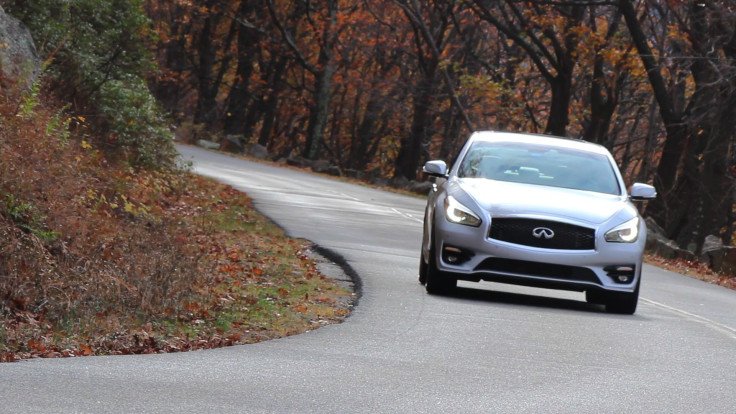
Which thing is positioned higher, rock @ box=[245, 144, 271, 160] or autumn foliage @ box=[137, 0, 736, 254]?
autumn foliage @ box=[137, 0, 736, 254]

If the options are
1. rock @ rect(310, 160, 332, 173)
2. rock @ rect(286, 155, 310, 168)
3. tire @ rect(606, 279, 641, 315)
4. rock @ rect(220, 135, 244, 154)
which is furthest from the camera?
rock @ rect(220, 135, 244, 154)

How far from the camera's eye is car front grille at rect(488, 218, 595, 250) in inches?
539

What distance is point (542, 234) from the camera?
44.9 ft

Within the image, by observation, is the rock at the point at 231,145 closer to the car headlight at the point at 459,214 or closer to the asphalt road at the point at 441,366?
the asphalt road at the point at 441,366

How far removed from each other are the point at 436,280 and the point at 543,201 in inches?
54.1

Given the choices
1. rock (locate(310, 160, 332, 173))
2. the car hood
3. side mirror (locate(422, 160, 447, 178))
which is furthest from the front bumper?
rock (locate(310, 160, 332, 173))

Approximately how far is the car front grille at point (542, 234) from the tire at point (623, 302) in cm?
75

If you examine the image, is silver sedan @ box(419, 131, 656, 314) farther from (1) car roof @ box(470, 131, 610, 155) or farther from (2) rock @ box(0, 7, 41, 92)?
(2) rock @ box(0, 7, 41, 92)

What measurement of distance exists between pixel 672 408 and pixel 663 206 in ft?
93.4

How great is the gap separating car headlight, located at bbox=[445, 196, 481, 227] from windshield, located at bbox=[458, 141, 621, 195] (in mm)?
1020

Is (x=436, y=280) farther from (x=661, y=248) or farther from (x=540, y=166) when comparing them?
(x=661, y=248)

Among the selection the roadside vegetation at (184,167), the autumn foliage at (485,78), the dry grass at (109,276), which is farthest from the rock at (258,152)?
the dry grass at (109,276)

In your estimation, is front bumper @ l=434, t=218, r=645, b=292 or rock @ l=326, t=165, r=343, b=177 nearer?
front bumper @ l=434, t=218, r=645, b=292

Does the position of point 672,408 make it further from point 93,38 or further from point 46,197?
point 93,38
